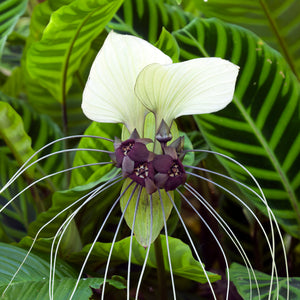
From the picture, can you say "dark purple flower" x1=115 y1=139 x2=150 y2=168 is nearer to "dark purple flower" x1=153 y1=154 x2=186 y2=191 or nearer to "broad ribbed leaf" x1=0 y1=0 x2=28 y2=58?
"dark purple flower" x1=153 y1=154 x2=186 y2=191

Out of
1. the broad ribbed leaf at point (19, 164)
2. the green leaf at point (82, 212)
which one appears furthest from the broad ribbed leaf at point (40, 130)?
the green leaf at point (82, 212)

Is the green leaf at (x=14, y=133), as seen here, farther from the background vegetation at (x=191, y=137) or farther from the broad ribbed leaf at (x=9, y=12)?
the broad ribbed leaf at (x=9, y=12)

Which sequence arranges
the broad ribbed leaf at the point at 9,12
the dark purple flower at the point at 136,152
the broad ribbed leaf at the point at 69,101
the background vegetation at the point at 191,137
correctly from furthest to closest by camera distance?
the broad ribbed leaf at the point at 69,101
the broad ribbed leaf at the point at 9,12
the background vegetation at the point at 191,137
the dark purple flower at the point at 136,152

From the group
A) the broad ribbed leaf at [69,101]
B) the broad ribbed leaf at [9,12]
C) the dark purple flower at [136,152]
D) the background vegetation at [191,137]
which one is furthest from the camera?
the broad ribbed leaf at [69,101]

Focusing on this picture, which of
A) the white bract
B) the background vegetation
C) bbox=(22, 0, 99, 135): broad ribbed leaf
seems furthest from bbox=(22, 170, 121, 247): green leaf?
bbox=(22, 0, 99, 135): broad ribbed leaf

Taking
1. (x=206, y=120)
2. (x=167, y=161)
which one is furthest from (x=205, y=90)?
(x=206, y=120)
